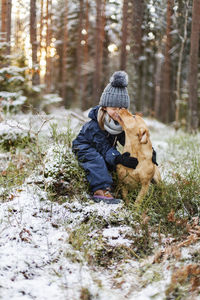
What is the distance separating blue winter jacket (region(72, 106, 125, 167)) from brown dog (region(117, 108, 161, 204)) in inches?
8.6

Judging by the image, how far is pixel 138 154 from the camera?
11.1 feet

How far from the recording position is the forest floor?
6.93 feet

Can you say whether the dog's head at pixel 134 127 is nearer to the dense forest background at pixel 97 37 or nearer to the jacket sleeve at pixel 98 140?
the jacket sleeve at pixel 98 140

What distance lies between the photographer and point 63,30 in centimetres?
1430

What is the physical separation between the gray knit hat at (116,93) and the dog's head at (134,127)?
0.18m

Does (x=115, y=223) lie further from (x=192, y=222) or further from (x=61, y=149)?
(x=61, y=149)

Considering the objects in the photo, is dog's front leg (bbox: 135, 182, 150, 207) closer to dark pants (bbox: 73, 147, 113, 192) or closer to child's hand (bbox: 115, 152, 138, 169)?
child's hand (bbox: 115, 152, 138, 169)

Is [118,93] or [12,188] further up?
[118,93]

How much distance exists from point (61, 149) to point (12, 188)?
80 cm

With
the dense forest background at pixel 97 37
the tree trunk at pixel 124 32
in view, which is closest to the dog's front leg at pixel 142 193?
the dense forest background at pixel 97 37

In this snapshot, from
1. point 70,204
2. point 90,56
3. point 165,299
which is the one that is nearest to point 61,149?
point 70,204

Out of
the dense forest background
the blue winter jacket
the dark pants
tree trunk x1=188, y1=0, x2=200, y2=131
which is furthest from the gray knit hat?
tree trunk x1=188, y1=0, x2=200, y2=131

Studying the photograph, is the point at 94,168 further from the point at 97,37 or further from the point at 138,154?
the point at 97,37

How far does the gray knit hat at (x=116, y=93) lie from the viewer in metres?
3.51
